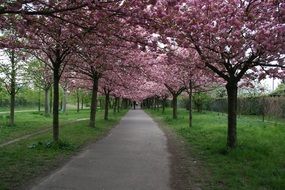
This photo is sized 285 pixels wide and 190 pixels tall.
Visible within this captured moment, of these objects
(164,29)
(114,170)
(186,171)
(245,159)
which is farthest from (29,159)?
(245,159)

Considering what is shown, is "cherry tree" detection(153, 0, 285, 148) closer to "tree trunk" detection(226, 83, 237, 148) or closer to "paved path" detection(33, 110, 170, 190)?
"tree trunk" detection(226, 83, 237, 148)

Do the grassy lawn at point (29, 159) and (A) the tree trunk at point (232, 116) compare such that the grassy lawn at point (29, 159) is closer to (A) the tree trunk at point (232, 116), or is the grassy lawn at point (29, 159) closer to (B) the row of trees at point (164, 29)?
(B) the row of trees at point (164, 29)

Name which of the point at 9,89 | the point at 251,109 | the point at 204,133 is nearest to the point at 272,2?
the point at 204,133

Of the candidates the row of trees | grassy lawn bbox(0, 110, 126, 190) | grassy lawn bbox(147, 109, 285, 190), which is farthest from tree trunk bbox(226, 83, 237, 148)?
grassy lawn bbox(0, 110, 126, 190)

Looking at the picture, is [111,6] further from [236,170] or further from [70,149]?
[70,149]

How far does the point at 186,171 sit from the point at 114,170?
1.79 meters

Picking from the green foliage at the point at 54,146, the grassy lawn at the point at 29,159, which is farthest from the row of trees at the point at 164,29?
the grassy lawn at the point at 29,159

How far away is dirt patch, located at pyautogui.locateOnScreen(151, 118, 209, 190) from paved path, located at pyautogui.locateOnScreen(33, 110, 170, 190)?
0.21 meters

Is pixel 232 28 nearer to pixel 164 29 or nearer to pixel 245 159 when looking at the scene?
pixel 164 29

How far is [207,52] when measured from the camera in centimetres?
1393

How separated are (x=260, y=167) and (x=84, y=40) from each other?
5728 millimetres

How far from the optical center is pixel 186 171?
10.8 m

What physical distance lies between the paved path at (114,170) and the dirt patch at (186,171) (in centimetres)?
21

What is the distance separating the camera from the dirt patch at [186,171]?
9.09 meters
